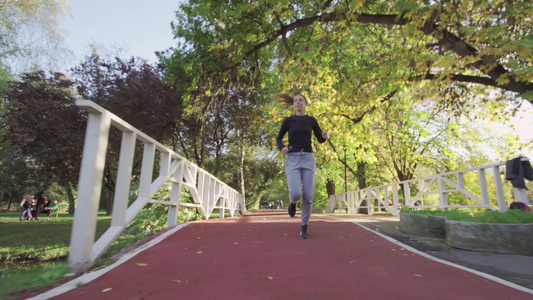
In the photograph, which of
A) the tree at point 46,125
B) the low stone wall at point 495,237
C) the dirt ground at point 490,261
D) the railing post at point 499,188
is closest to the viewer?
the dirt ground at point 490,261

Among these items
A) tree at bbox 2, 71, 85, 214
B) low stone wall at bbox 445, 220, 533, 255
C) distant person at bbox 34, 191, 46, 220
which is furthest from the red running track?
distant person at bbox 34, 191, 46, 220

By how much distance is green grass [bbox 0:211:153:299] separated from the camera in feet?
7.16

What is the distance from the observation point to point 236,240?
3979mm

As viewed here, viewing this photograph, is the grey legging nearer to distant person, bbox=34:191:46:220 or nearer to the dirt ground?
the dirt ground

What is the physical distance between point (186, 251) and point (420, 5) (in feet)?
16.2

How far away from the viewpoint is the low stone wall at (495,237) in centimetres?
367

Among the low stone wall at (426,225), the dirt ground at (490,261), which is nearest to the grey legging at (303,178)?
the dirt ground at (490,261)

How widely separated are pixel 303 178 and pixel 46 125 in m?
11.6

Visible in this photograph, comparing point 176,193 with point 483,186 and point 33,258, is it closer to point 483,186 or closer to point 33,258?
point 33,258

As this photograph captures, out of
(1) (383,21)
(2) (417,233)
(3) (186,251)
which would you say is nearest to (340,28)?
(1) (383,21)

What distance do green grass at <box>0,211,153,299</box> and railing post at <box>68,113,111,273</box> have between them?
16 cm

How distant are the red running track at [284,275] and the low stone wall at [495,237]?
3.16 ft

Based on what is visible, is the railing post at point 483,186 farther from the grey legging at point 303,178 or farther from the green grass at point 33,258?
the green grass at point 33,258

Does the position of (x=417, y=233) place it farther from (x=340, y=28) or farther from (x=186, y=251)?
(x=340, y=28)
